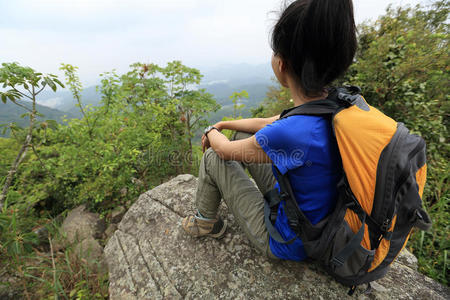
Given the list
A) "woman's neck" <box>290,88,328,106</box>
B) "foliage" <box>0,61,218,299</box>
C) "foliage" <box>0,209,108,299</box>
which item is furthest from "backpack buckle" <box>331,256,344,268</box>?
"foliage" <box>0,61,218,299</box>

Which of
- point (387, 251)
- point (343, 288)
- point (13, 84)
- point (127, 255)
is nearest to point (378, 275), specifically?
point (387, 251)

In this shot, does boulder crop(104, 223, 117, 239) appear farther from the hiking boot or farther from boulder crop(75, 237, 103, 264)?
the hiking boot

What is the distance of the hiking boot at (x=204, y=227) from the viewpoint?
1.84m

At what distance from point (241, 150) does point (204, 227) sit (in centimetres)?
101

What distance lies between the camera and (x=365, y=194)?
959mm

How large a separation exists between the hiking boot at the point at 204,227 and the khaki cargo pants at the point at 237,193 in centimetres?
8

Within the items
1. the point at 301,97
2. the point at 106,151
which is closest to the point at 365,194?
the point at 301,97

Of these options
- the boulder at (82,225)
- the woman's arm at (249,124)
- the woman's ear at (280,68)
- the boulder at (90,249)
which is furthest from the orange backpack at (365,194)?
the boulder at (82,225)

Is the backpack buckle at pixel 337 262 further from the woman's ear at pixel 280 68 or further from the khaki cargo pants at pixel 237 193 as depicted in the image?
the woman's ear at pixel 280 68

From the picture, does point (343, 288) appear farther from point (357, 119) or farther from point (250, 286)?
point (357, 119)

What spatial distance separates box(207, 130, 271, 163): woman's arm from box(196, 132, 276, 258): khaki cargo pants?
0.56ft

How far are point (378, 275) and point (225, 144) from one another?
1330mm

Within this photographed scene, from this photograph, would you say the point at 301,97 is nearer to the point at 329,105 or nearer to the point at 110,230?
the point at 329,105

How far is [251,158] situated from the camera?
1299mm
